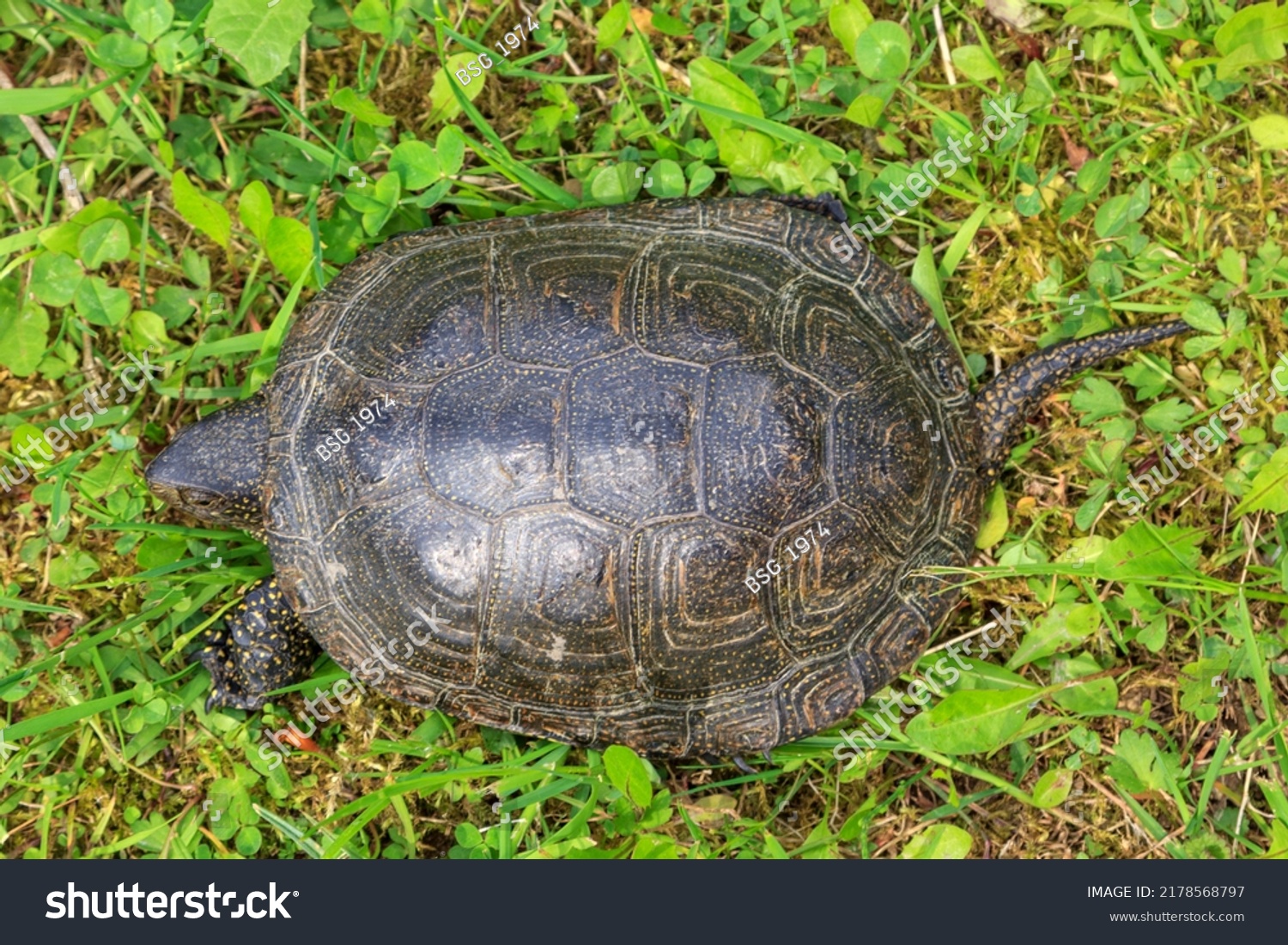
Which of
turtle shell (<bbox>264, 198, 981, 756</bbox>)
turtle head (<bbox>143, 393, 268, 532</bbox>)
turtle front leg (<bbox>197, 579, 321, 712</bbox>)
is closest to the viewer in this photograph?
turtle shell (<bbox>264, 198, 981, 756</bbox>)

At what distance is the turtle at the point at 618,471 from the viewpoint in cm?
322

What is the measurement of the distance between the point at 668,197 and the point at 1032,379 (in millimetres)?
Result: 1532

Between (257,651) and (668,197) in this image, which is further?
(668,197)

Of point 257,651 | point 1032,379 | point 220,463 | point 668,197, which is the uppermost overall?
point 668,197

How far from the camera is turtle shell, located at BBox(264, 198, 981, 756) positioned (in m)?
3.22

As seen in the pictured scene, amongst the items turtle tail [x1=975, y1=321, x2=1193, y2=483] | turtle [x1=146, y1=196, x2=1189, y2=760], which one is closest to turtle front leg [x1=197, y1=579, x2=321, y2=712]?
turtle [x1=146, y1=196, x2=1189, y2=760]

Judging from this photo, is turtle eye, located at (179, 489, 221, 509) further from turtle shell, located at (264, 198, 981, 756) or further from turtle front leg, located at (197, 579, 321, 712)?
turtle front leg, located at (197, 579, 321, 712)

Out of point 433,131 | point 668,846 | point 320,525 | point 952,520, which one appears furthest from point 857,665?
point 433,131

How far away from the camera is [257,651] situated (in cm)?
380

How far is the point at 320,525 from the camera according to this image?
3.51m

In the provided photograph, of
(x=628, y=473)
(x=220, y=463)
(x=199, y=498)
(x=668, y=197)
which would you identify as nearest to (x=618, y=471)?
(x=628, y=473)

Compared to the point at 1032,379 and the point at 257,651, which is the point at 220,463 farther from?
the point at 1032,379

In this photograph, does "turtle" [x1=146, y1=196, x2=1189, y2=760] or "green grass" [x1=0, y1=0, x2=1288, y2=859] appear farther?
"green grass" [x1=0, y1=0, x2=1288, y2=859]

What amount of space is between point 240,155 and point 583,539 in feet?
7.34
